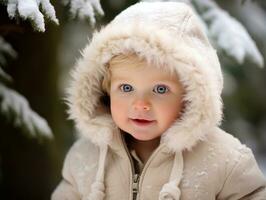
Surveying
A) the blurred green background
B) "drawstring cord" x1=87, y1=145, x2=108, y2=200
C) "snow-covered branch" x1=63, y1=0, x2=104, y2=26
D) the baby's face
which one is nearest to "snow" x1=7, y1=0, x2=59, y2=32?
"snow-covered branch" x1=63, y1=0, x2=104, y2=26

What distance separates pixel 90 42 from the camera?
7.32 feet

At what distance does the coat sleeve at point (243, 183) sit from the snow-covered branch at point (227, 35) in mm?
591

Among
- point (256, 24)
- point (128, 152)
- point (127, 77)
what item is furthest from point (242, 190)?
point (256, 24)

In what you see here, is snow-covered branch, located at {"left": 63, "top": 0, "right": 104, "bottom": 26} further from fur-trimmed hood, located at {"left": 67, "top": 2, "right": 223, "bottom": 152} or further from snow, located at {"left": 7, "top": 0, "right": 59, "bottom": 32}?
snow, located at {"left": 7, "top": 0, "right": 59, "bottom": 32}

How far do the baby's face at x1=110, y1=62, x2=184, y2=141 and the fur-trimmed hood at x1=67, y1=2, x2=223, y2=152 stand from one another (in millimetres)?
40

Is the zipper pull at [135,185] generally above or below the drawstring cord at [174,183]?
below

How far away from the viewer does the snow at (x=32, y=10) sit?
6.19 feet

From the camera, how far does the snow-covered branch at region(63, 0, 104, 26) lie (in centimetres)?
220

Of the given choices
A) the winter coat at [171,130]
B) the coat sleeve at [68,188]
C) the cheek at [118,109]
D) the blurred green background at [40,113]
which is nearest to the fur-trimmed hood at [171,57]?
the winter coat at [171,130]

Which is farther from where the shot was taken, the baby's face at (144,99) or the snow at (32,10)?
the baby's face at (144,99)

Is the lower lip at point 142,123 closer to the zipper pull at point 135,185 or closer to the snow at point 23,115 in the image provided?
the zipper pull at point 135,185

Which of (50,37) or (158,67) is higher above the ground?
(158,67)

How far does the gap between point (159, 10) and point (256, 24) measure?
2146 millimetres

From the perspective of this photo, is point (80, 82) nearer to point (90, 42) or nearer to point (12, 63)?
point (90, 42)
